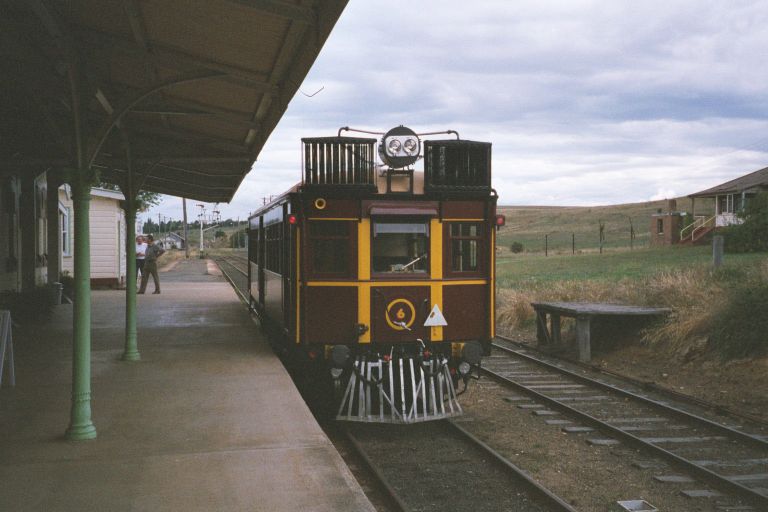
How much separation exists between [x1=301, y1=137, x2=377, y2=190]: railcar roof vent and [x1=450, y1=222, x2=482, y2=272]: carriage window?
3.73 ft

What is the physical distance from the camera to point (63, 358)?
10633 millimetres

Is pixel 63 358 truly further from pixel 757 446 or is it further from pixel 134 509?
pixel 757 446

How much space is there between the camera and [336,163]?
8.48 metres

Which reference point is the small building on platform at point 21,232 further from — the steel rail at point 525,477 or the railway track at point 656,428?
the steel rail at point 525,477

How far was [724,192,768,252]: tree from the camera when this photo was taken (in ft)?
109

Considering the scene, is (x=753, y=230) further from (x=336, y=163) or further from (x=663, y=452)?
(x=336, y=163)

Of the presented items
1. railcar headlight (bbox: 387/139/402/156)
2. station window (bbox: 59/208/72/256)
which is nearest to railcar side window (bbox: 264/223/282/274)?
railcar headlight (bbox: 387/139/402/156)

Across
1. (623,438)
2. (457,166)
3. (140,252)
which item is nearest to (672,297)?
(623,438)

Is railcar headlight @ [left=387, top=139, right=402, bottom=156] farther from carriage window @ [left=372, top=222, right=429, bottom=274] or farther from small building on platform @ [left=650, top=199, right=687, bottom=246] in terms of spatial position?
small building on platform @ [left=650, top=199, right=687, bottom=246]

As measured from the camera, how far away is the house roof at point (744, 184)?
43.2 m

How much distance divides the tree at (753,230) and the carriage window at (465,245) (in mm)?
28467

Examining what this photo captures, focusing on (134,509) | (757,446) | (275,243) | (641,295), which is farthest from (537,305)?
(134,509)

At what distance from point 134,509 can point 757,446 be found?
609cm

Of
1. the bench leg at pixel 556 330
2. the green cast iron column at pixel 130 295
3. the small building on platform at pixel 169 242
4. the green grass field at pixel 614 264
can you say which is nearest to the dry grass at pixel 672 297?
the bench leg at pixel 556 330
